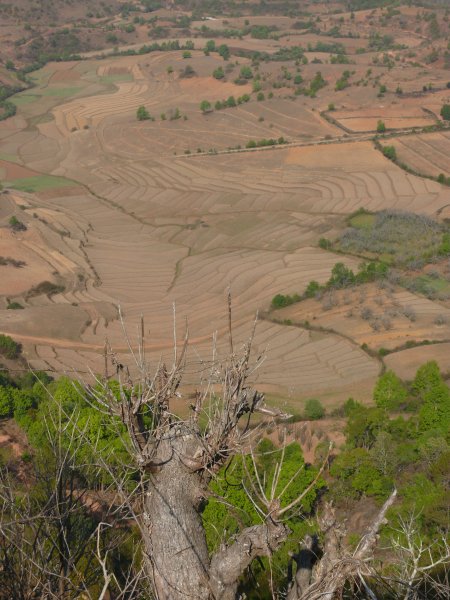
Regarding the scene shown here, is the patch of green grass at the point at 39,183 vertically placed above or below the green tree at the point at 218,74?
below

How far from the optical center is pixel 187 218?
2630 inches

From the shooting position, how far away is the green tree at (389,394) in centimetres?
3147

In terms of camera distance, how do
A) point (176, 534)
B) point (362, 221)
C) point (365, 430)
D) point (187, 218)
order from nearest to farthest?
1. point (176, 534)
2. point (365, 430)
3. point (362, 221)
4. point (187, 218)

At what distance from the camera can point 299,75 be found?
101250 mm

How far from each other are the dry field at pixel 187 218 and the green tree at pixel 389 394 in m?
4.09

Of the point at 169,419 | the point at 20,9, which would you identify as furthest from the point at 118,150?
the point at 169,419

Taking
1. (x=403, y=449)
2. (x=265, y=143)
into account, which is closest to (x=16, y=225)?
(x=265, y=143)

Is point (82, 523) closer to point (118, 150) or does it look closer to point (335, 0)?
point (118, 150)

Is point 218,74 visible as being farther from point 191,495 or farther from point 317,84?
point 191,495

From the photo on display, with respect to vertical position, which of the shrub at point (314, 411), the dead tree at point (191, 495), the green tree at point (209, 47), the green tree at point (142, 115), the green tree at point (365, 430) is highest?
the dead tree at point (191, 495)

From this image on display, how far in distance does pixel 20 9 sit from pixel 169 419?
147944 mm

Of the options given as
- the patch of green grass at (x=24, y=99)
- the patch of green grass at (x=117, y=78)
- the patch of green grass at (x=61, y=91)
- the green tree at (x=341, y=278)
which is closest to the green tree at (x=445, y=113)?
the green tree at (x=341, y=278)

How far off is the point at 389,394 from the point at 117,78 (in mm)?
95242

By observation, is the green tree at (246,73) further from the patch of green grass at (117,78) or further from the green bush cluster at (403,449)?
the green bush cluster at (403,449)
